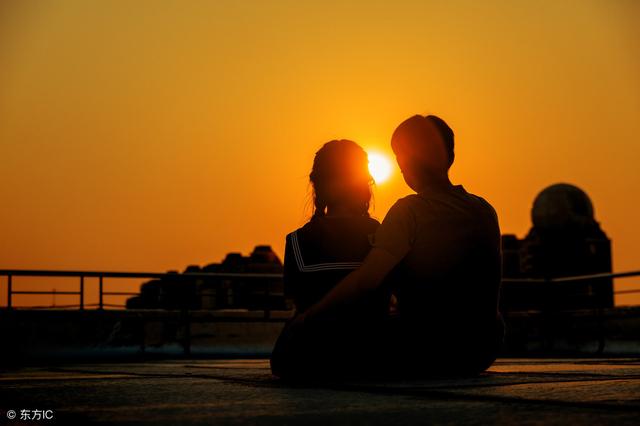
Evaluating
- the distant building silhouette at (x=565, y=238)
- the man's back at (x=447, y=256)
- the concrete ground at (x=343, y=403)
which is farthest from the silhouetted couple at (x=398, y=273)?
the distant building silhouette at (x=565, y=238)

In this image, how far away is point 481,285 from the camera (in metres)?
3.92

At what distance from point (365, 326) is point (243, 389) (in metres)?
0.55

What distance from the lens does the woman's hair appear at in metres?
4.06

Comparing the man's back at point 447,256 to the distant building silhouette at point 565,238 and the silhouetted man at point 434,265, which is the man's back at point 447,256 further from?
the distant building silhouette at point 565,238

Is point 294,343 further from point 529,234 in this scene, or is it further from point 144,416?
point 529,234

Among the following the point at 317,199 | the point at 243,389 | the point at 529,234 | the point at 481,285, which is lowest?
the point at 243,389

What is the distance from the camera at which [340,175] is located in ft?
13.4

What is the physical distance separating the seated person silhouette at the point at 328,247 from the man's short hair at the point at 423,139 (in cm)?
30

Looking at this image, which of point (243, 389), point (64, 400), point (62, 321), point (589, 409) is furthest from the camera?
point (62, 321)

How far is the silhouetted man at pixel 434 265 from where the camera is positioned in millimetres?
3807

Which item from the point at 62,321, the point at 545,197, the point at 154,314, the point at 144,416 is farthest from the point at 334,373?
the point at 545,197
